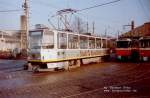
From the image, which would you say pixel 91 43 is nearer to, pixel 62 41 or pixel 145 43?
pixel 62 41

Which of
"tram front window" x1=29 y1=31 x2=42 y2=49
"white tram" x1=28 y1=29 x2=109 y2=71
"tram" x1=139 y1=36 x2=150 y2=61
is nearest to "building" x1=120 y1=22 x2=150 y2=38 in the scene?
"tram" x1=139 y1=36 x2=150 y2=61

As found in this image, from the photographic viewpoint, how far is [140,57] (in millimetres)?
29266

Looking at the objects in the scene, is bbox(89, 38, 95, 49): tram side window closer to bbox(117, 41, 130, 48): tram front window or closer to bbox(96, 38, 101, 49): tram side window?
bbox(96, 38, 101, 49): tram side window

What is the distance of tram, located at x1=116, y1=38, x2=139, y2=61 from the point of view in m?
30.1

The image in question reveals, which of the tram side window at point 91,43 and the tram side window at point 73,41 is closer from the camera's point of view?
the tram side window at point 73,41

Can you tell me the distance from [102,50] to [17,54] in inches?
677

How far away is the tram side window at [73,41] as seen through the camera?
20.8m

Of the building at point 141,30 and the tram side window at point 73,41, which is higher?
Answer: the building at point 141,30

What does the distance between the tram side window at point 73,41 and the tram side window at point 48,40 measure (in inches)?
98.4

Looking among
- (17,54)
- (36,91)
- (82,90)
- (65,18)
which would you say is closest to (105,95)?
(82,90)

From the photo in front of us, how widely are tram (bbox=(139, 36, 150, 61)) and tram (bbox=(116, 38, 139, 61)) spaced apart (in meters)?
0.74

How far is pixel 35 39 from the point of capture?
60.7 ft

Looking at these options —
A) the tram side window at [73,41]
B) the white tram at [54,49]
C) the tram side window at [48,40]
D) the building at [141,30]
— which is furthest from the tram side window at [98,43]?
the building at [141,30]

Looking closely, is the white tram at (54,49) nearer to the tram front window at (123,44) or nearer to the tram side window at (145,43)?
the tram front window at (123,44)
